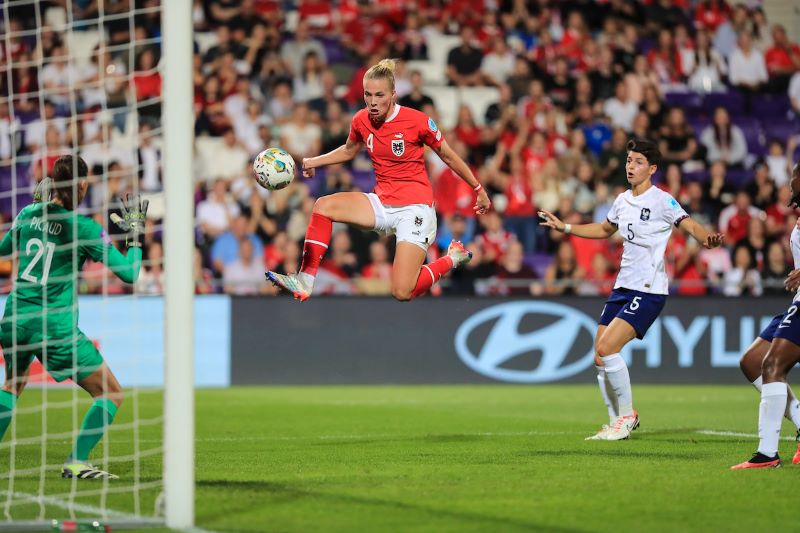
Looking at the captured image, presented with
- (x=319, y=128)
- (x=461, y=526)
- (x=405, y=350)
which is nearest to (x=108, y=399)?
(x=461, y=526)

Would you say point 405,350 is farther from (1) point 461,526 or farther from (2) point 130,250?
(1) point 461,526

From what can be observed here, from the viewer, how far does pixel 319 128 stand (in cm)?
1905

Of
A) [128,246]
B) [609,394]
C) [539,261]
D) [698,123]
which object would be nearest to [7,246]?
[128,246]

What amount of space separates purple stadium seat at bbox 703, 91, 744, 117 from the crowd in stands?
37 millimetres

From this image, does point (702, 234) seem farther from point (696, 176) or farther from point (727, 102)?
point (727, 102)

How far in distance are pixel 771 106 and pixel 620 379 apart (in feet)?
43.0

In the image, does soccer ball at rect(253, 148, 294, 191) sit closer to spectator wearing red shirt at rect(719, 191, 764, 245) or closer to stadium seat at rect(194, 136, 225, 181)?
stadium seat at rect(194, 136, 225, 181)

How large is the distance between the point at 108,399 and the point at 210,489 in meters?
1.16

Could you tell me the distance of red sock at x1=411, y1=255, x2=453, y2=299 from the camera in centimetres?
1014

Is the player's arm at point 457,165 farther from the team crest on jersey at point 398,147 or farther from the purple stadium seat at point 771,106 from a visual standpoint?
the purple stadium seat at point 771,106

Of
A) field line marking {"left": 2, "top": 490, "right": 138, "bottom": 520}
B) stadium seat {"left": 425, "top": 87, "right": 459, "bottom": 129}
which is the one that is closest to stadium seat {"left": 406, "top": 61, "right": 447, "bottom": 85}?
stadium seat {"left": 425, "top": 87, "right": 459, "bottom": 129}

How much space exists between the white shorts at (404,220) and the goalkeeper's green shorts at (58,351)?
3.01 m

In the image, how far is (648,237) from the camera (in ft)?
34.1

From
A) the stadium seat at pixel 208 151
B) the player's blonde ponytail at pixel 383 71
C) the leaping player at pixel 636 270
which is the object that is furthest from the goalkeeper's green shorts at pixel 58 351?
the stadium seat at pixel 208 151
